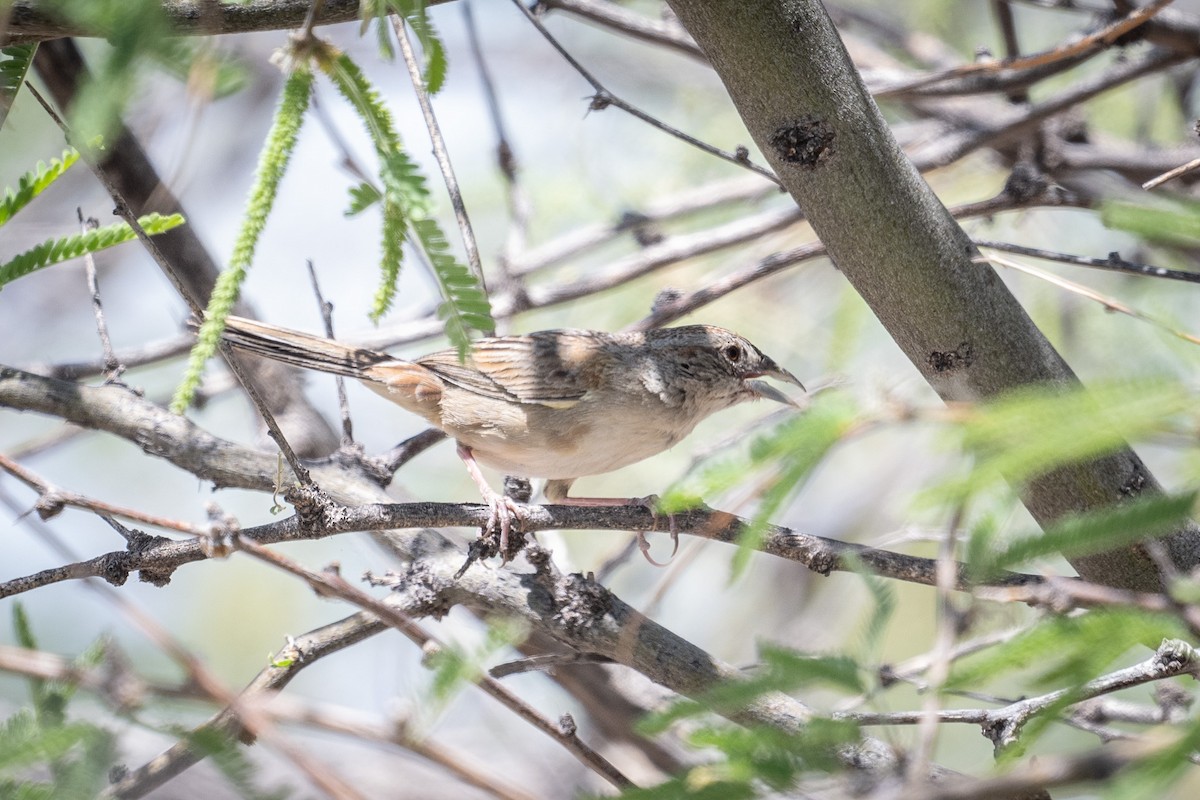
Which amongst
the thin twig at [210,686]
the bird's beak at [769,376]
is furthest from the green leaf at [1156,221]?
the bird's beak at [769,376]

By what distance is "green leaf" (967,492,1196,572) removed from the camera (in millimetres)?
1893

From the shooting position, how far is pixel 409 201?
2.16 m

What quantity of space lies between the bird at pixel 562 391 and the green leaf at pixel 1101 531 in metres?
2.33

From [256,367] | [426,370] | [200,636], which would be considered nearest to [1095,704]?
[426,370]

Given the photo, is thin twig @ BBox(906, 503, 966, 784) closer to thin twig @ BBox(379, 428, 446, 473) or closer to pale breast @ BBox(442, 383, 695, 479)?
pale breast @ BBox(442, 383, 695, 479)

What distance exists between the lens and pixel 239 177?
30.3 ft

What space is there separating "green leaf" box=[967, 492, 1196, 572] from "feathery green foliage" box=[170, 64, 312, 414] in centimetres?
165

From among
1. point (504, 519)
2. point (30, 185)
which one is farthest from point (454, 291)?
point (30, 185)

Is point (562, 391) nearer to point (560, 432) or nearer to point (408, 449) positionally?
point (560, 432)

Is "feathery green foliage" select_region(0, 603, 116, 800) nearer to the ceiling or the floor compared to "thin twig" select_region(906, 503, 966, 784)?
nearer to the floor

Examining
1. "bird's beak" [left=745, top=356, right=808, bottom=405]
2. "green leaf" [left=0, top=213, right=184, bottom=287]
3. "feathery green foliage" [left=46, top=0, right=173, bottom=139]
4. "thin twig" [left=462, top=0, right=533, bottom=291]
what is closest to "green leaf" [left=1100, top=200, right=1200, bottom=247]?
"feathery green foliage" [left=46, top=0, right=173, bottom=139]

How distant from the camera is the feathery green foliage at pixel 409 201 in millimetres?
2166

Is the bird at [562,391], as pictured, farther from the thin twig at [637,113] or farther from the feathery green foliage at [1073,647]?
the feathery green foliage at [1073,647]

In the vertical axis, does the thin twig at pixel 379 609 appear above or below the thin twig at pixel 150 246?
below
